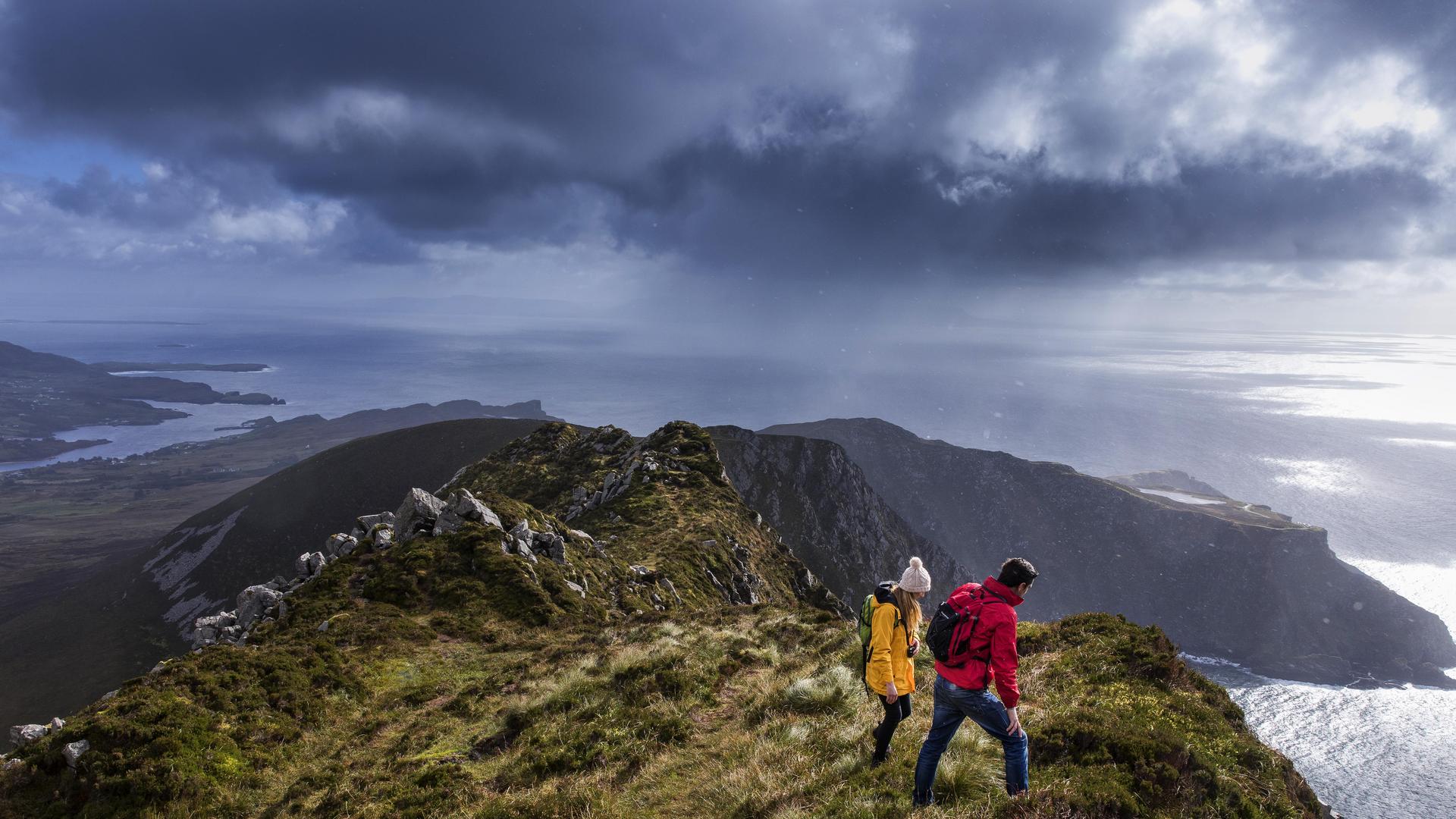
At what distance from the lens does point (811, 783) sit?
8.72 m

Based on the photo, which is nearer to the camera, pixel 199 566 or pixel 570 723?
pixel 570 723

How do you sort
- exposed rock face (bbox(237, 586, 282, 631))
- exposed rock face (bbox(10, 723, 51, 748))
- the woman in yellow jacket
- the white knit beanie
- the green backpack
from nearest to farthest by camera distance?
the white knit beanie, the woman in yellow jacket, the green backpack, exposed rock face (bbox(10, 723, 51, 748)), exposed rock face (bbox(237, 586, 282, 631))

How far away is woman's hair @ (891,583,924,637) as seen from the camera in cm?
901

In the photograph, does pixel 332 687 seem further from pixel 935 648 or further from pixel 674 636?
pixel 935 648

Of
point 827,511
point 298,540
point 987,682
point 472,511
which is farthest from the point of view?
point 827,511

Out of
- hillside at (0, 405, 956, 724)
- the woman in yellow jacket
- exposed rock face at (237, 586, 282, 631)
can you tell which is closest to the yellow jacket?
the woman in yellow jacket

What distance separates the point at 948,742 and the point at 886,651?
1525 mm

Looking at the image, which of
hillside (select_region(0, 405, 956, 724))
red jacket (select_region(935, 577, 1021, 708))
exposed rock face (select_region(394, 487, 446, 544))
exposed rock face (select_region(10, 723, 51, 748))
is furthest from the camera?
hillside (select_region(0, 405, 956, 724))

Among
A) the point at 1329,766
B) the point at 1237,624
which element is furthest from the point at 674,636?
the point at 1237,624

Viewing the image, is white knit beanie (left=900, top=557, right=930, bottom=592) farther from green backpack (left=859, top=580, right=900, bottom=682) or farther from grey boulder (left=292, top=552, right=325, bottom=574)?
grey boulder (left=292, top=552, right=325, bottom=574)

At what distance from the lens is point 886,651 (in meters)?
9.01

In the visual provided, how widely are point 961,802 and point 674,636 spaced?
47.6 ft

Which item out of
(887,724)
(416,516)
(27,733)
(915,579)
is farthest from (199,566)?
(915,579)

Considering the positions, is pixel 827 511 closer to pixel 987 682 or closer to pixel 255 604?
pixel 255 604
